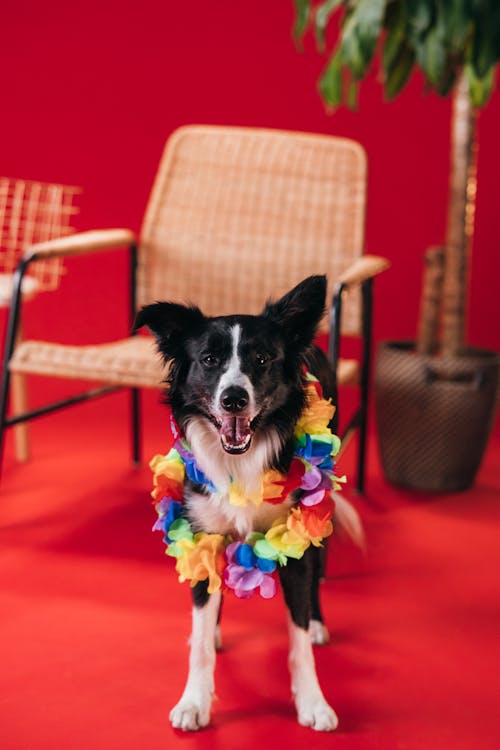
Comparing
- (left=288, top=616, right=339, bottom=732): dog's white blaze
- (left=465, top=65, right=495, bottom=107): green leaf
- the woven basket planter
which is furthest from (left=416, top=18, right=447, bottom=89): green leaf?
(left=288, top=616, right=339, bottom=732): dog's white blaze

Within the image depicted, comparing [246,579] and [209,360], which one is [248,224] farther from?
[246,579]

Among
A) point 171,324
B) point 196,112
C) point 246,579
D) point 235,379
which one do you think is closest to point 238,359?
point 235,379

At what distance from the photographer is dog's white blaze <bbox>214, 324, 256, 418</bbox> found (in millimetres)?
1745

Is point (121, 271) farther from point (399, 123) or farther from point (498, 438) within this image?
point (498, 438)

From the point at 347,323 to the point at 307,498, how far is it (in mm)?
1212

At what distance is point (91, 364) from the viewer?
265 cm

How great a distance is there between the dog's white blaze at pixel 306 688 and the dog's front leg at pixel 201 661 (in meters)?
0.15

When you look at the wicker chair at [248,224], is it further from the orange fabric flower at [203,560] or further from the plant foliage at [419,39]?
the orange fabric flower at [203,560]

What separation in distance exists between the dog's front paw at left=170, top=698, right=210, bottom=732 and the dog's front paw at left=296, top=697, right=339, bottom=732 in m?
0.18

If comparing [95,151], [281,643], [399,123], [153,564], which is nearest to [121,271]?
[95,151]

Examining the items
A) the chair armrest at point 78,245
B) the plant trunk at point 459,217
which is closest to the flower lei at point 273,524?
the chair armrest at point 78,245

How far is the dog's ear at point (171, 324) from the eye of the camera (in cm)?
183

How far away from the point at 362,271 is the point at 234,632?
1041 mm

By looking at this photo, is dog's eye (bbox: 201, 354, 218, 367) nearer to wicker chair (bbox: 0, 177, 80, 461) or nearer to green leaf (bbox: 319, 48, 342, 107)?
green leaf (bbox: 319, 48, 342, 107)
